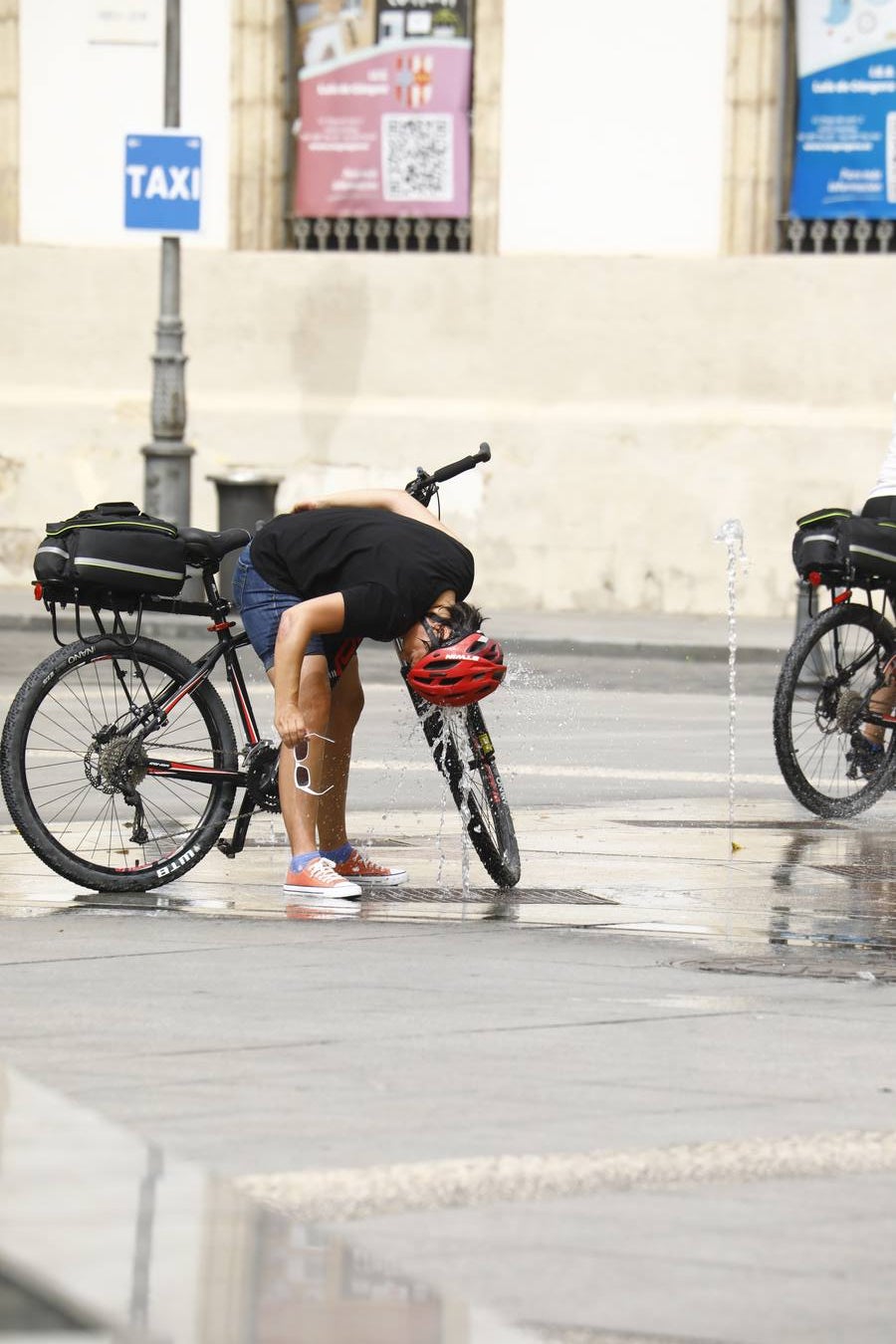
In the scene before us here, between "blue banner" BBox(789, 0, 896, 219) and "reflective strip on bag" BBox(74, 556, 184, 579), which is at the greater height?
"blue banner" BBox(789, 0, 896, 219)

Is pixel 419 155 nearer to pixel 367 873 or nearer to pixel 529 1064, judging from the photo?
pixel 367 873

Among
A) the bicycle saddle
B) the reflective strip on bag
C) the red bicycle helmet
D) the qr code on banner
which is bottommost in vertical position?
the red bicycle helmet

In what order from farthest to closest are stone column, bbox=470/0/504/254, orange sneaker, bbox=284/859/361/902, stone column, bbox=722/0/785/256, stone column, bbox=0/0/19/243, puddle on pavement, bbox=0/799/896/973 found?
stone column, bbox=0/0/19/243 < stone column, bbox=470/0/504/254 < stone column, bbox=722/0/785/256 < orange sneaker, bbox=284/859/361/902 < puddle on pavement, bbox=0/799/896/973

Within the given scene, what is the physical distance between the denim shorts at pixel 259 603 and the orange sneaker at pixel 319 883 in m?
0.61

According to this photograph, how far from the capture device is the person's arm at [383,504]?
749cm

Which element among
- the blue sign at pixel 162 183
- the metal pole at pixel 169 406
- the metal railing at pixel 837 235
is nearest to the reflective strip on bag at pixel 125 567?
the blue sign at pixel 162 183

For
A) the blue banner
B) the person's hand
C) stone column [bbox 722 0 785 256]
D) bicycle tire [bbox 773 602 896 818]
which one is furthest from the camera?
stone column [bbox 722 0 785 256]

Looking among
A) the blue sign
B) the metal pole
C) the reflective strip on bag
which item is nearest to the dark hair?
the reflective strip on bag

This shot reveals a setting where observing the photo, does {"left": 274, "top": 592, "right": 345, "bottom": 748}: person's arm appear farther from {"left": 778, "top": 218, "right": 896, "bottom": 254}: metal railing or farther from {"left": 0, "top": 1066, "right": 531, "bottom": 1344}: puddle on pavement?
{"left": 778, "top": 218, "right": 896, "bottom": 254}: metal railing

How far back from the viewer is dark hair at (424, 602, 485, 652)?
7.32 metres

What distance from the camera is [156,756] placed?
7473 millimetres

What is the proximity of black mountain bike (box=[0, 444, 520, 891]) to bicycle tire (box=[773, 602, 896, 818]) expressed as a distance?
2115 millimetres

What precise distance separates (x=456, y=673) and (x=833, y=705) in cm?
259

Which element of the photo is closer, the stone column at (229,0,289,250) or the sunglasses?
the sunglasses
